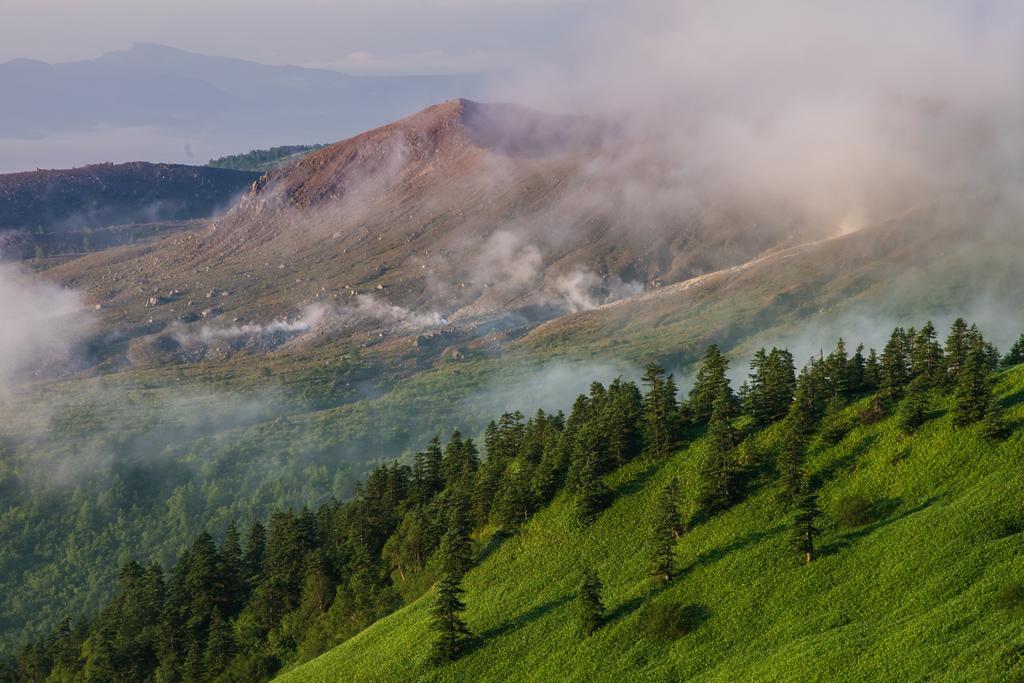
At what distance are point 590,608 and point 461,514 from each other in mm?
35093

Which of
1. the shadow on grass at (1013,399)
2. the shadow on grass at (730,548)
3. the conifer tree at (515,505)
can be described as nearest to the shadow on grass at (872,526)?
the shadow on grass at (730,548)

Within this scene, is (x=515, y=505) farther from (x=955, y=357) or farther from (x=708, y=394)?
(x=955, y=357)

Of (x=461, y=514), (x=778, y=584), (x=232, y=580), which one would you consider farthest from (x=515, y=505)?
(x=232, y=580)

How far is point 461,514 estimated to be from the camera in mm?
113562

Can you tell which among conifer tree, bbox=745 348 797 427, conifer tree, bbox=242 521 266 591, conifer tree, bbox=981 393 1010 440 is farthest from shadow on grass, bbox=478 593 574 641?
conifer tree, bbox=242 521 266 591

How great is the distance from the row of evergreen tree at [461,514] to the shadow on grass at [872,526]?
7.04 feet

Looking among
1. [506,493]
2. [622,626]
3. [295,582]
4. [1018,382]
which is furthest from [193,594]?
[1018,382]

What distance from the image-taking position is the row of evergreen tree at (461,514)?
9256 centimetres

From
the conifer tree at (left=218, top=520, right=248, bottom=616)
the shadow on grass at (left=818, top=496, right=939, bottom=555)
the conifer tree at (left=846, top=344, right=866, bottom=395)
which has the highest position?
the conifer tree at (left=846, top=344, right=866, bottom=395)

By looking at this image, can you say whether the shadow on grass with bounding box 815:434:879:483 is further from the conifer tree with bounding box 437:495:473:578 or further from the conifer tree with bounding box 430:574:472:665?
the conifer tree with bounding box 437:495:473:578

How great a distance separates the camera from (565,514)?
10500cm

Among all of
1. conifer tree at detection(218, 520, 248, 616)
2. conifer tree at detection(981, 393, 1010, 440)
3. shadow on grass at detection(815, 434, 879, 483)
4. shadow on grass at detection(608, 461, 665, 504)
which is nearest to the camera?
conifer tree at detection(981, 393, 1010, 440)

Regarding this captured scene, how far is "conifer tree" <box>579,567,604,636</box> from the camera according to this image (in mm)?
81062

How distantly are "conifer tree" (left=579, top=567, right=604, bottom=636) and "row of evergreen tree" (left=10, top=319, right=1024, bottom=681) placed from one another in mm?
127
